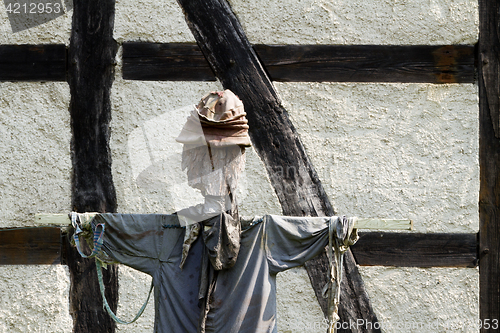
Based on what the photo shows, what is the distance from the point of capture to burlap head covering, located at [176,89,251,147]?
1590mm

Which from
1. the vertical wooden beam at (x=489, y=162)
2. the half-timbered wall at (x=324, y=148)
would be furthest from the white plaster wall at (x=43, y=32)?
the vertical wooden beam at (x=489, y=162)

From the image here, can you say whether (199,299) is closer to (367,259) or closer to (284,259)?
(284,259)

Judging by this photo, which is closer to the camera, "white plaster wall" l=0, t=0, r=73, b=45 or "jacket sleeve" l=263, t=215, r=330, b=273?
"jacket sleeve" l=263, t=215, r=330, b=273

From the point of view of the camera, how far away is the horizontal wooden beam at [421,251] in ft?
7.48

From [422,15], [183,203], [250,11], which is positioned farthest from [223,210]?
[422,15]

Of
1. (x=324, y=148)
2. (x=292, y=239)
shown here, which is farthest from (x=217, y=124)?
(x=324, y=148)

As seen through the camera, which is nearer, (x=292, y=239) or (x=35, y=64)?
(x=292, y=239)

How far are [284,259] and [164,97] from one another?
108 centimetres

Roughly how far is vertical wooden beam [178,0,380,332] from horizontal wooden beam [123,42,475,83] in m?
0.06

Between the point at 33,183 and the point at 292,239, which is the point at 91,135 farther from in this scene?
the point at 292,239

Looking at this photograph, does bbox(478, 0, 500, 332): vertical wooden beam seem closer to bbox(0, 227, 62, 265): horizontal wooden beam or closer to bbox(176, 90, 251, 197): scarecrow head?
bbox(176, 90, 251, 197): scarecrow head

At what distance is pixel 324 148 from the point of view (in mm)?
2305

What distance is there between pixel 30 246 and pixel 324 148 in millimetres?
1519

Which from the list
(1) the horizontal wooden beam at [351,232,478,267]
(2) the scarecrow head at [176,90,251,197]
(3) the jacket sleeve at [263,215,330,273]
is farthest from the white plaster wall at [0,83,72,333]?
(1) the horizontal wooden beam at [351,232,478,267]
